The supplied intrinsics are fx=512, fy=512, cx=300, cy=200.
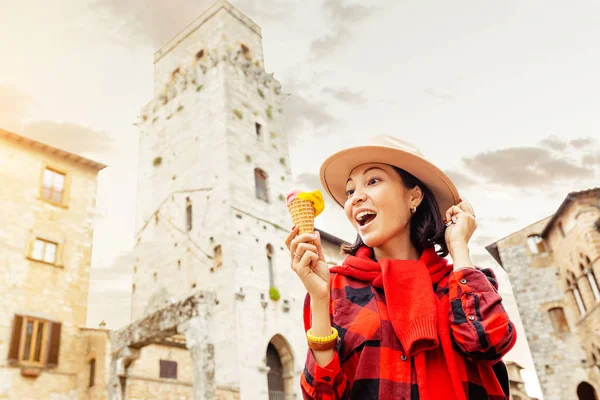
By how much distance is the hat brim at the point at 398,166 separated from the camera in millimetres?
2725

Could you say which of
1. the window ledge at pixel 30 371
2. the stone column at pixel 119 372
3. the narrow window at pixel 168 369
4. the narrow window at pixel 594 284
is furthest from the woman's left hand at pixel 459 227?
the narrow window at pixel 594 284

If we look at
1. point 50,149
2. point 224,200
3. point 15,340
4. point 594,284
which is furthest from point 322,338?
point 594,284

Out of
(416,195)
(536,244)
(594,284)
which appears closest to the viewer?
(416,195)

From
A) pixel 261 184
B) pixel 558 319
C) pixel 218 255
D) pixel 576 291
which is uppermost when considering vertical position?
pixel 261 184

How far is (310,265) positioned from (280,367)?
20860mm

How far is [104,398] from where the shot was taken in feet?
59.2

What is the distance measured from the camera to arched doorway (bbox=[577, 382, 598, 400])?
2377 centimetres

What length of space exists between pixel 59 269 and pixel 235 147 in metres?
9.74

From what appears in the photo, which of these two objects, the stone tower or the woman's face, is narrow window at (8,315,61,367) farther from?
the woman's face

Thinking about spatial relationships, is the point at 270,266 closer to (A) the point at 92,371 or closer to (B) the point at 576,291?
(A) the point at 92,371

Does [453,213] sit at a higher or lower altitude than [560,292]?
lower

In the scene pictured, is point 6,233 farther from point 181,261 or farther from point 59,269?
point 181,261

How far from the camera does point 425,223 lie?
9.13 feet

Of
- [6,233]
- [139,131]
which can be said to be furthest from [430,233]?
[139,131]
